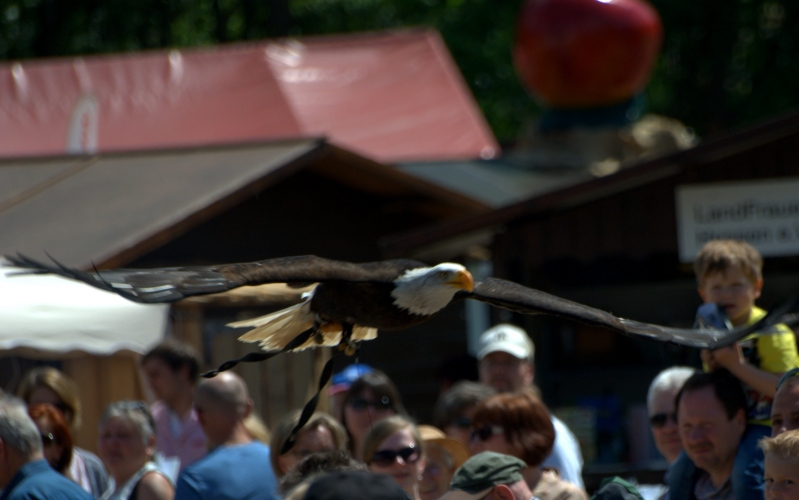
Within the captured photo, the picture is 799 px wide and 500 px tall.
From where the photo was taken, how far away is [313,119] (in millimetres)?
13875

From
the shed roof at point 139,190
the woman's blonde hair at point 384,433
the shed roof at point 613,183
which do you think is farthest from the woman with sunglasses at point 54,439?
the shed roof at point 613,183

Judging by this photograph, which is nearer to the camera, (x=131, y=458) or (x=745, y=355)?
(x=745, y=355)

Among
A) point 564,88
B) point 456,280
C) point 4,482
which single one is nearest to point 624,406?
point 564,88

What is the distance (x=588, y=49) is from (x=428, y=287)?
350 inches

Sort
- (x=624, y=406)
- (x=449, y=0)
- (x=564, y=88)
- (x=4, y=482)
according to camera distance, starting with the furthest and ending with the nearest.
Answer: (x=449, y=0) → (x=564, y=88) → (x=624, y=406) → (x=4, y=482)

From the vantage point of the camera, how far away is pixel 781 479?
11.8ft

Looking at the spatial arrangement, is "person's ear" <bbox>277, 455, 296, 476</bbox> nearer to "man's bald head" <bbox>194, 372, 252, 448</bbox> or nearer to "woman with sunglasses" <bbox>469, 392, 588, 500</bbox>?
"man's bald head" <bbox>194, 372, 252, 448</bbox>

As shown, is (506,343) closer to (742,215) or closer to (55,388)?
(55,388)

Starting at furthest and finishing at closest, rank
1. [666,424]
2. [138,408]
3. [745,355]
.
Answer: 1. [138,408]
2. [666,424]
3. [745,355]

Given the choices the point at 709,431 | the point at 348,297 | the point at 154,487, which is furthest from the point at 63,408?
the point at 709,431

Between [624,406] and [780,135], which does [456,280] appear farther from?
[624,406]

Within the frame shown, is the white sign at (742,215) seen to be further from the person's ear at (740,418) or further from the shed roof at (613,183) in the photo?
the person's ear at (740,418)

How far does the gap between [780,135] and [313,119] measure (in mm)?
6558

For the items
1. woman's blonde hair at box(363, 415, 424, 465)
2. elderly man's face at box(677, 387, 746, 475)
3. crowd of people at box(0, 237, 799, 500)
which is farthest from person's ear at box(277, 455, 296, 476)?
elderly man's face at box(677, 387, 746, 475)
